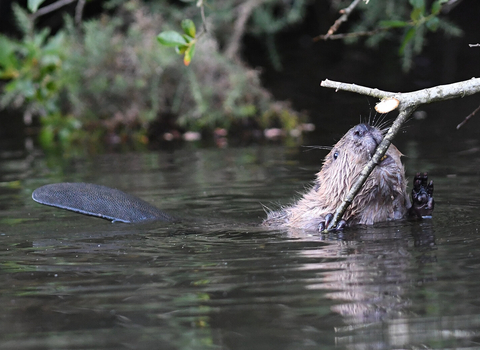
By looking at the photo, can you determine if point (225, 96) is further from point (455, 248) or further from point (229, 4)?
point (455, 248)

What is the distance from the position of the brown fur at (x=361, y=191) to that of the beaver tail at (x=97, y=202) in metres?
0.64

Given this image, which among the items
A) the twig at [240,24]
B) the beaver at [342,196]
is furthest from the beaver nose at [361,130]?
the twig at [240,24]

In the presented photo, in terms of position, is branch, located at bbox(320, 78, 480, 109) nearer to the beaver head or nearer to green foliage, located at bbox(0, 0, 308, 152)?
the beaver head

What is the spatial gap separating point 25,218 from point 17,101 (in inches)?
144

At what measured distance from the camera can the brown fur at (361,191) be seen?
11.3 ft

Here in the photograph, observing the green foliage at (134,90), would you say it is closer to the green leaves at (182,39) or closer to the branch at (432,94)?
the green leaves at (182,39)

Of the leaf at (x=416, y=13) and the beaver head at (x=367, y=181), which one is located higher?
the leaf at (x=416, y=13)

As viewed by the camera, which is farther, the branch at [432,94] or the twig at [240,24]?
the twig at [240,24]

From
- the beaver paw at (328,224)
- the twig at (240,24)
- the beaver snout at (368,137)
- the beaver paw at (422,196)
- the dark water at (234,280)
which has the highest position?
the twig at (240,24)

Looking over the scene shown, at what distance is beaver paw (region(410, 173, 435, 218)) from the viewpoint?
364 centimetres

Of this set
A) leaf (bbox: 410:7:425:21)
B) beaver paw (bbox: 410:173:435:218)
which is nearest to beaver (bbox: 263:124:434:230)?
beaver paw (bbox: 410:173:435:218)

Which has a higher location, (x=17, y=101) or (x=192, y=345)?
(x=17, y=101)

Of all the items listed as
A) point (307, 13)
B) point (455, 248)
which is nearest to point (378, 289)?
point (455, 248)

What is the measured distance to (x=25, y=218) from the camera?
4.13m
